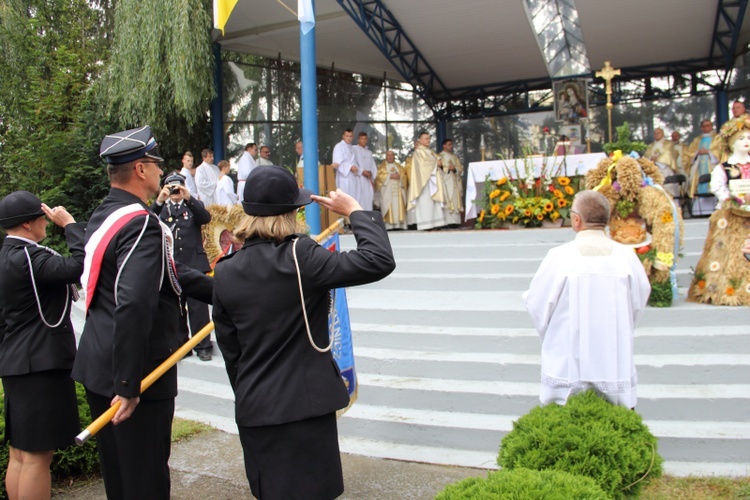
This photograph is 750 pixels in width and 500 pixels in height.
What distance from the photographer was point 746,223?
6.00 m

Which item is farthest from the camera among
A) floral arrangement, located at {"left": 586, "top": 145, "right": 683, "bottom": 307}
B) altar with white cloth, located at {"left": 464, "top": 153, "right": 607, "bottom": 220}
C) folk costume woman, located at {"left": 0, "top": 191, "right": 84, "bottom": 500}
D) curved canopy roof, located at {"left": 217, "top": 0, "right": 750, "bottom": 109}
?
curved canopy roof, located at {"left": 217, "top": 0, "right": 750, "bottom": 109}

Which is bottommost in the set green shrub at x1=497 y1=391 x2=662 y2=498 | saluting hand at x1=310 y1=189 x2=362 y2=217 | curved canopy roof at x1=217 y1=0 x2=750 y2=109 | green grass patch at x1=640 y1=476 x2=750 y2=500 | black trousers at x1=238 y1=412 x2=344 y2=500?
green grass patch at x1=640 y1=476 x2=750 y2=500

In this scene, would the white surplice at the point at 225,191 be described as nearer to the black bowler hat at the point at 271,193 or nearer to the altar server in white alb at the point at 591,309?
the altar server in white alb at the point at 591,309

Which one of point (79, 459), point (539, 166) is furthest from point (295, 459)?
point (539, 166)

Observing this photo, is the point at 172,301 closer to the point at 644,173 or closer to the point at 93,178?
the point at 644,173

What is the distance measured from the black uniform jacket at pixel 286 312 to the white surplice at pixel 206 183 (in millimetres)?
10340

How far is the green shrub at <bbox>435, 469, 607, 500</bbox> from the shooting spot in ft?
7.78

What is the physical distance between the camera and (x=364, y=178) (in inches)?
517

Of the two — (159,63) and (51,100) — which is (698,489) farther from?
(51,100)

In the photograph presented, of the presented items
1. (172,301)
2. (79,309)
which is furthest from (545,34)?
(172,301)

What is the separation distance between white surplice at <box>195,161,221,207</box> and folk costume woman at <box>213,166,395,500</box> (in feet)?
33.9

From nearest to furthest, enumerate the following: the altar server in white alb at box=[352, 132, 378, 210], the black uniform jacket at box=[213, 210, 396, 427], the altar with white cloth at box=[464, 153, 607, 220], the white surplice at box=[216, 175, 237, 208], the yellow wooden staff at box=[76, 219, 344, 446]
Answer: the black uniform jacket at box=[213, 210, 396, 427]
the yellow wooden staff at box=[76, 219, 344, 446]
the altar with white cloth at box=[464, 153, 607, 220]
the white surplice at box=[216, 175, 237, 208]
the altar server in white alb at box=[352, 132, 378, 210]

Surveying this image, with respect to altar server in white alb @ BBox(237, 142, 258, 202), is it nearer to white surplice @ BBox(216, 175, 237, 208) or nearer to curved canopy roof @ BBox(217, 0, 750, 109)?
white surplice @ BBox(216, 175, 237, 208)

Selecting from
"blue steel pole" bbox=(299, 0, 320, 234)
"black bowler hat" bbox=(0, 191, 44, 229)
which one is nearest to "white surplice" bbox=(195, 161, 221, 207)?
"blue steel pole" bbox=(299, 0, 320, 234)
